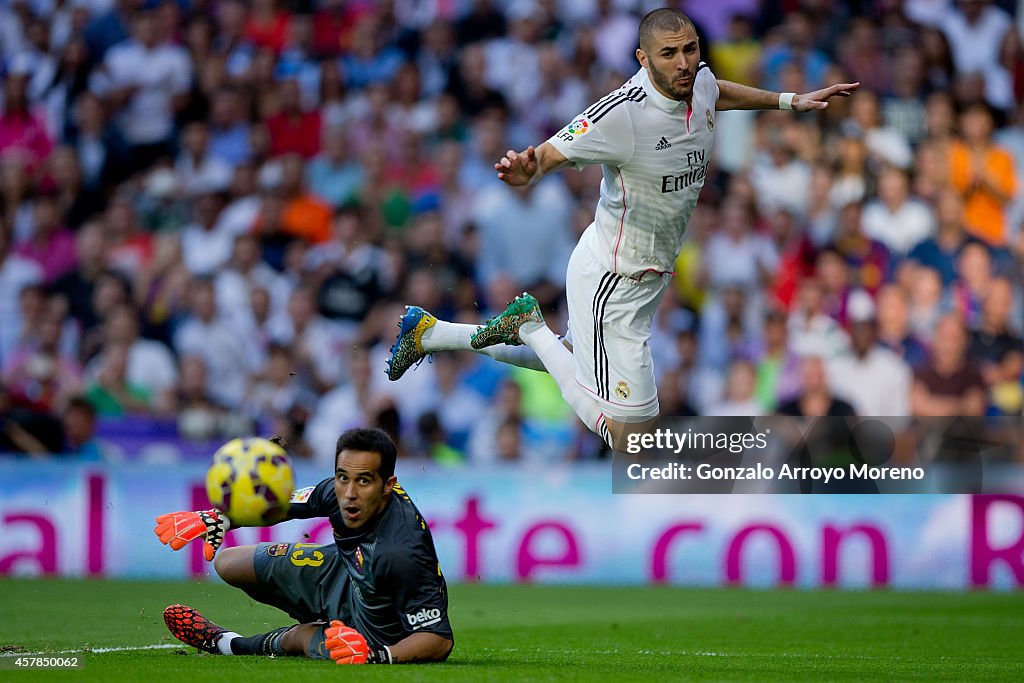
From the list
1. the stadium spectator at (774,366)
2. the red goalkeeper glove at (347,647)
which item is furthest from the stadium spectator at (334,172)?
the red goalkeeper glove at (347,647)

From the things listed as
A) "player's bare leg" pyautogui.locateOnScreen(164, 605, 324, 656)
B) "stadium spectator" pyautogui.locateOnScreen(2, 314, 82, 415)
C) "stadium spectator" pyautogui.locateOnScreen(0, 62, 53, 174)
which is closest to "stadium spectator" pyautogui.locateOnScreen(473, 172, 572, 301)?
"stadium spectator" pyautogui.locateOnScreen(2, 314, 82, 415)

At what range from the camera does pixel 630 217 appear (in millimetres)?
10070

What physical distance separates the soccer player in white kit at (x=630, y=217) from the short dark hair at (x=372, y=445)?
1718mm

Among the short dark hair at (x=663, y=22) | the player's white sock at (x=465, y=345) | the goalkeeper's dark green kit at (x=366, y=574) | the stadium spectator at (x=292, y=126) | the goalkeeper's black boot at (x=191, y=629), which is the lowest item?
the goalkeeper's black boot at (x=191, y=629)

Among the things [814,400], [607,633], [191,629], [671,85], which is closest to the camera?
[191,629]

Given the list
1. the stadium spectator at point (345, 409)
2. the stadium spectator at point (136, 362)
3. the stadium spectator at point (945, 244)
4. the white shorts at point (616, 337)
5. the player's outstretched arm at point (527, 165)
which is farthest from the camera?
the stadium spectator at point (136, 362)

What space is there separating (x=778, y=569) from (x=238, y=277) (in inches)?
258

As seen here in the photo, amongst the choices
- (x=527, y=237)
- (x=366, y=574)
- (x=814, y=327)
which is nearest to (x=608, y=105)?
(x=366, y=574)

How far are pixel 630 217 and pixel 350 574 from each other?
2864 millimetres

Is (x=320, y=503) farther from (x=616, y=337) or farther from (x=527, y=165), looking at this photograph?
(x=616, y=337)

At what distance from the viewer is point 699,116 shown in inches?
388

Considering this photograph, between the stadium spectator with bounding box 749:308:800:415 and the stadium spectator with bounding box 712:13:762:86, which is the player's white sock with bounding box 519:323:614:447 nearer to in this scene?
the stadium spectator with bounding box 749:308:800:415

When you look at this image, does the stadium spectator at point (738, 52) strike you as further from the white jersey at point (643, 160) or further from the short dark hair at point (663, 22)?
the short dark hair at point (663, 22)

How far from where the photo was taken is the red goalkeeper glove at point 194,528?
8375 mm
